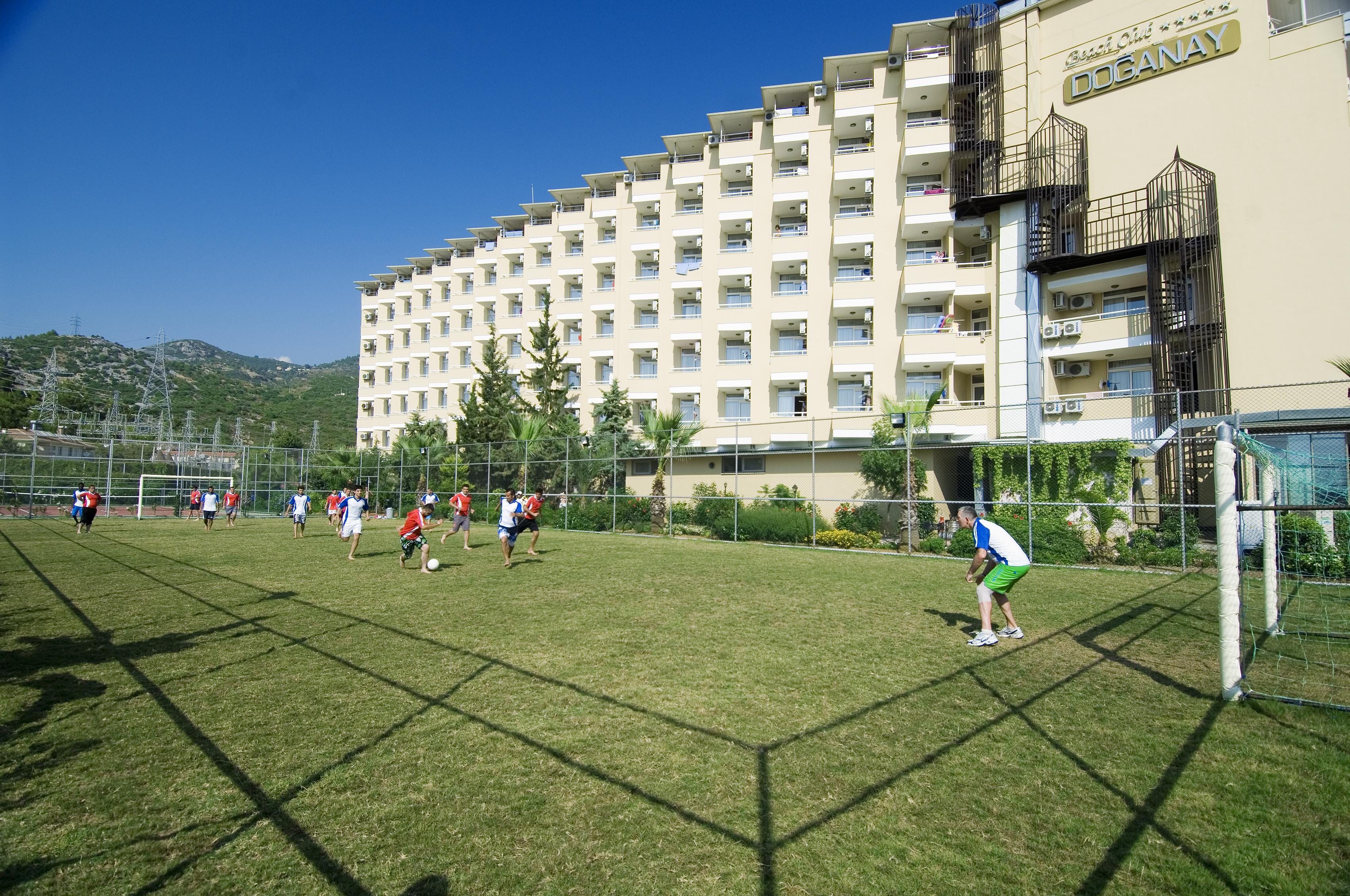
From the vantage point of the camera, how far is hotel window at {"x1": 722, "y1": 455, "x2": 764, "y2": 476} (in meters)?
35.8

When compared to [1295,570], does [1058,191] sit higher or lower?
higher

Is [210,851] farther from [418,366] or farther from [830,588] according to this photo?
[418,366]

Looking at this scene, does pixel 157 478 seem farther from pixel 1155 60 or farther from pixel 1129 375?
pixel 1155 60

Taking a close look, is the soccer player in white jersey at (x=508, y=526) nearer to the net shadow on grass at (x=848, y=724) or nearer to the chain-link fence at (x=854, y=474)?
the net shadow on grass at (x=848, y=724)

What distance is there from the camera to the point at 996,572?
924 centimetres

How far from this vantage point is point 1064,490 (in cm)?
1966

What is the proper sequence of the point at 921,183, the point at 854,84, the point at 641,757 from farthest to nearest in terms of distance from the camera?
the point at 854,84 → the point at 921,183 → the point at 641,757

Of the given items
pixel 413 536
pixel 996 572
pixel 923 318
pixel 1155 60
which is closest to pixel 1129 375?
pixel 923 318

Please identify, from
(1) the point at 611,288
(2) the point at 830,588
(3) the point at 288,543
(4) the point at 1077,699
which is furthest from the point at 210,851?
(1) the point at 611,288

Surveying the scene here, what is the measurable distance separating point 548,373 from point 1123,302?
31886 millimetres

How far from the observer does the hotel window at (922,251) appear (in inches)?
1348

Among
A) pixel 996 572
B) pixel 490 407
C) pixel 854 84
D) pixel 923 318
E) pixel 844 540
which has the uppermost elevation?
pixel 854 84

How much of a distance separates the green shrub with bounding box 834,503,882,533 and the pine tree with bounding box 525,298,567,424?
76.4ft

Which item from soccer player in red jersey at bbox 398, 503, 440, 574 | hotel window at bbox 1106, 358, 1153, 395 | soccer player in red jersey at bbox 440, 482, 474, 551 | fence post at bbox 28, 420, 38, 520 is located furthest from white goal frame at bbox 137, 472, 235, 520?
hotel window at bbox 1106, 358, 1153, 395
